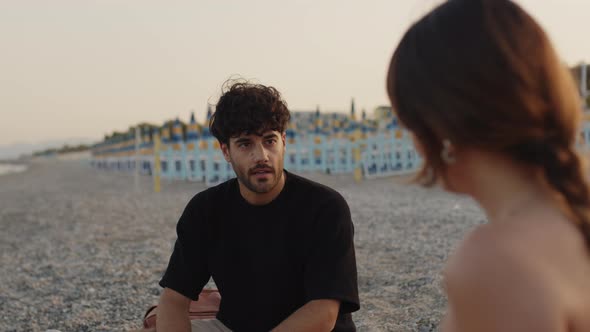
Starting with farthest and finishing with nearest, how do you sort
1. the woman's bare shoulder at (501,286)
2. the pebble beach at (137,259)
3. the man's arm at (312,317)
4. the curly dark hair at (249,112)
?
the pebble beach at (137,259) < the curly dark hair at (249,112) < the man's arm at (312,317) < the woman's bare shoulder at (501,286)

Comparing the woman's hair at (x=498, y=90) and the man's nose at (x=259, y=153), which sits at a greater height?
the woman's hair at (x=498, y=90)

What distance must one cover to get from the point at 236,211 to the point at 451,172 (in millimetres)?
1437

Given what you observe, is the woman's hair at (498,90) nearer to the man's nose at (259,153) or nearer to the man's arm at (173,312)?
the man's nose at (259,153)

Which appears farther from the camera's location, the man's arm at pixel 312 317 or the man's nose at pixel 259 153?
the man's nose at pixel 259 153

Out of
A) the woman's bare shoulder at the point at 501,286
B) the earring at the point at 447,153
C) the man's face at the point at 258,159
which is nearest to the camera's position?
the woman's bare shoulder at the point at 501,286

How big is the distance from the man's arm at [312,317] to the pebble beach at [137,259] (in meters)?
0.63

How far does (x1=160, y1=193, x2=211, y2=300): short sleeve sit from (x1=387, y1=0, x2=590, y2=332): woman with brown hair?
154 cm

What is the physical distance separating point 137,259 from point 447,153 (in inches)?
201

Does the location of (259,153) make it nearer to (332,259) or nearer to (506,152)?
(332,259)

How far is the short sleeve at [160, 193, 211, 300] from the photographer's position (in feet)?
7.90

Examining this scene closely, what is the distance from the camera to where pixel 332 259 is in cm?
217

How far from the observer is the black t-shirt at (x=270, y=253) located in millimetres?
2188

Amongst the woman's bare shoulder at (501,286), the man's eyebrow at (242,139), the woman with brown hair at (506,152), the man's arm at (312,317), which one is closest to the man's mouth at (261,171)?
the man's eyebrow at (242,139)

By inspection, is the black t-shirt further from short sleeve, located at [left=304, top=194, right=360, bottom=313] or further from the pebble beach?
the pebble beach
